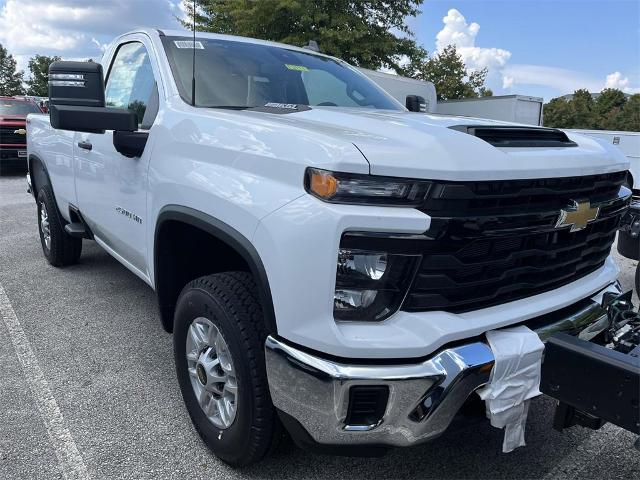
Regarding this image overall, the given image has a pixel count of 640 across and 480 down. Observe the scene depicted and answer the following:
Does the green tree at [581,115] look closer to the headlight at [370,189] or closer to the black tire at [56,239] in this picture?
the black tire at [56,239]

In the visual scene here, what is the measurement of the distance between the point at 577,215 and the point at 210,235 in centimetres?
160

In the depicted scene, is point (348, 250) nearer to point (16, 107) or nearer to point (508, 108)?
point (16, 107)

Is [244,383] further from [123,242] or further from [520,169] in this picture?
[123,242]

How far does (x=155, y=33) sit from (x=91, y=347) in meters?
2.07

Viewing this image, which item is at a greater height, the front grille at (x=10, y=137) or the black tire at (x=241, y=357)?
the front grille at (x=10, y=137)

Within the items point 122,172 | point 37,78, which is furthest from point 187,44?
point 37,78

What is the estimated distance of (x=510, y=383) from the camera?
1.91 metres

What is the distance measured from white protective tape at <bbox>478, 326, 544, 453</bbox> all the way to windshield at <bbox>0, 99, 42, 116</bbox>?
15.3m

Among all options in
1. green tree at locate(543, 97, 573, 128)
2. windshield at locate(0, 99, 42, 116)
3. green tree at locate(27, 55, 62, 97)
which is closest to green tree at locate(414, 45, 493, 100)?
green tree at locate(543, 97, 573, 128)

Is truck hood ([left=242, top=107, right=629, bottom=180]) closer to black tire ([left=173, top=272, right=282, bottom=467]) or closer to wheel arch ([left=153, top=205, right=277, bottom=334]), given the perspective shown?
wheel arch ([left=153, top=205, right=277, bottom=334])

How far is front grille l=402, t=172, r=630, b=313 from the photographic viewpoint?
1779 millimetres

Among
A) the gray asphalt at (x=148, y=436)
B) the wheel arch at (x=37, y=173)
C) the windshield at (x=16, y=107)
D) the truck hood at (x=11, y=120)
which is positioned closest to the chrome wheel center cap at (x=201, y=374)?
the gray asphalt at (x=148, y=436)

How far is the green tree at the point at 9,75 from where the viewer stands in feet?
200

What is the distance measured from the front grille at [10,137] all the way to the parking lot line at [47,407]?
11.1 meters
